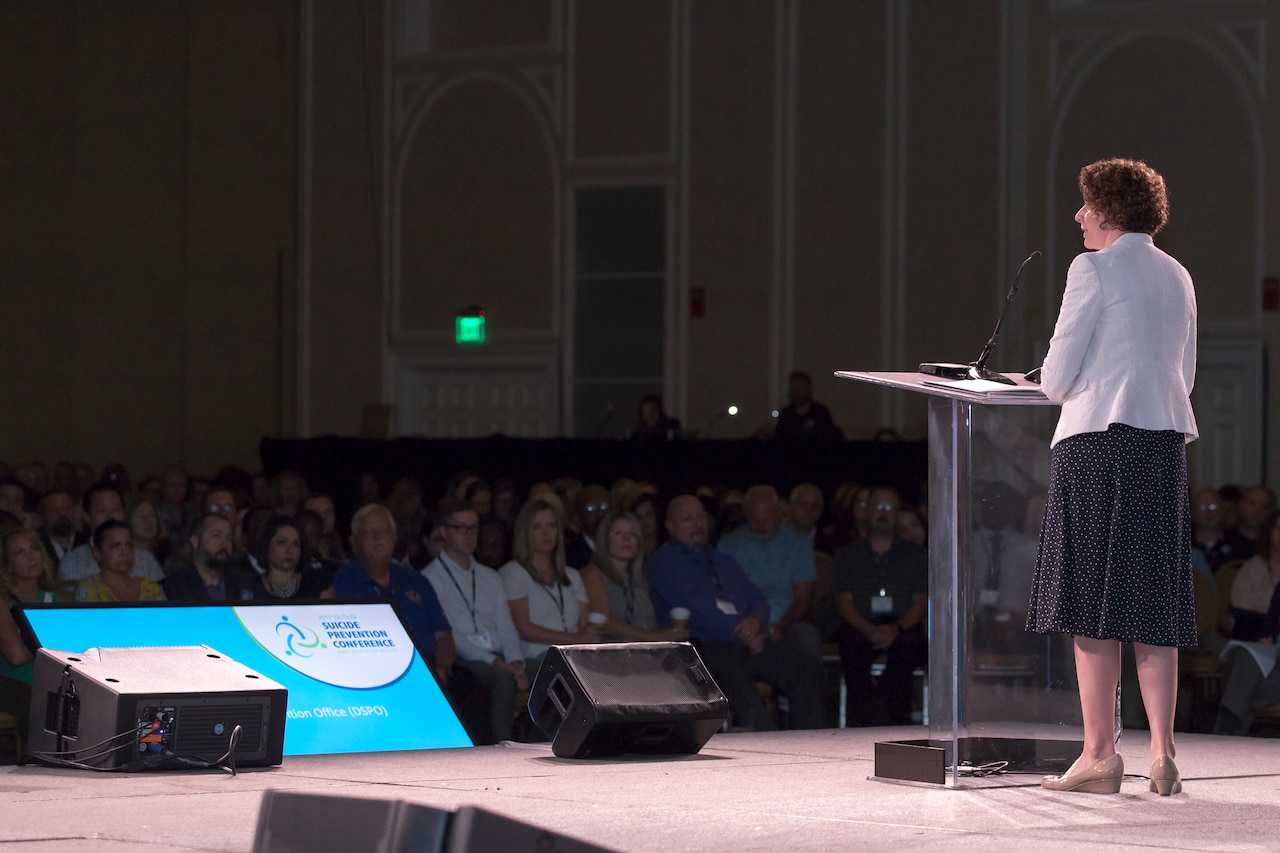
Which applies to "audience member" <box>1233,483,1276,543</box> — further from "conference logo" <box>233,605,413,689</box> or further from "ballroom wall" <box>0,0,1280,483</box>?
"conference logo" <box>233,605,413,689</box>

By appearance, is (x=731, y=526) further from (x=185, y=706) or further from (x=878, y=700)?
(x=185, y=706)

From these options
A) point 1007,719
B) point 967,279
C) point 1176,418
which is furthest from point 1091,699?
point 967,279

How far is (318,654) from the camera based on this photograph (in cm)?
518

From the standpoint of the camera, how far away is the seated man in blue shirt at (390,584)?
668cm

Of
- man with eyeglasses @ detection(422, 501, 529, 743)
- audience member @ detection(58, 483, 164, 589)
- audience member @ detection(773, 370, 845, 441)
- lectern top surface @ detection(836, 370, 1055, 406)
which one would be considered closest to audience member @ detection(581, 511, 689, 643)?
man with eyeglasses @ detection(422, 501, 529, 743)

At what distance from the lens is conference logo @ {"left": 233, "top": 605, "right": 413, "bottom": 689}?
16.8ft

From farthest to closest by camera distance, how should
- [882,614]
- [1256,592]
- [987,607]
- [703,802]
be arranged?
[882,614] → [1256,592] → [987,607] → [703,802]

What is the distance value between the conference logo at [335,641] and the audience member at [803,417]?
22.2ft

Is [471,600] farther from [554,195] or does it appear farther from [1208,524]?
[554,195]

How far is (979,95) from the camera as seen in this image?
13297 mm

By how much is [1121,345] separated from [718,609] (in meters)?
3.99

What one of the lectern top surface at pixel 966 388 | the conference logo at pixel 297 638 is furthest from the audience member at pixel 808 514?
the lectern top surface at pixel 966 388

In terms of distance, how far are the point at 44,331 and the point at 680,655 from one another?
10307 millimetres

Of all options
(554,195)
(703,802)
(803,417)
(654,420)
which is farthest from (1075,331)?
(554,195)
